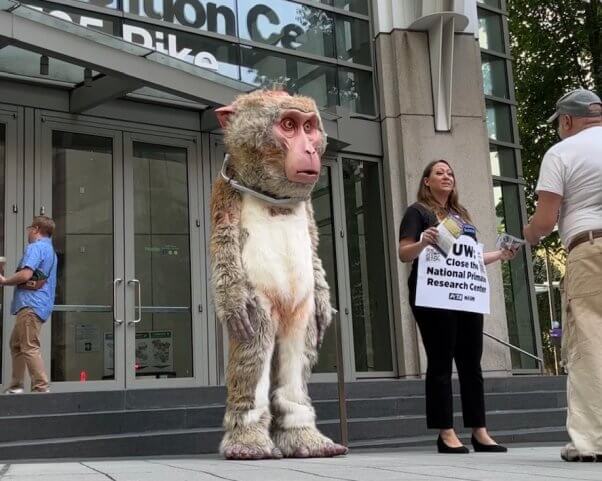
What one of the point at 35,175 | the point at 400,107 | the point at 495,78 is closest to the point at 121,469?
the point at 35,175

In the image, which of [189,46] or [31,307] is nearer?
[31,307]

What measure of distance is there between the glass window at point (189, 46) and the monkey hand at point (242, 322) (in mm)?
5922

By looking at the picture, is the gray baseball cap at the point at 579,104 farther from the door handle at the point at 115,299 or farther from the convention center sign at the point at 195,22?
the convention center sign at the point at 195,22

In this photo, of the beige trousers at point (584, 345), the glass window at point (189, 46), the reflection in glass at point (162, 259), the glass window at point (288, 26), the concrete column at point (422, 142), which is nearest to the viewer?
the beige trousers at point (584, 345)

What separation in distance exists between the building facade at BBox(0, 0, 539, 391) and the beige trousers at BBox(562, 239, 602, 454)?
4445mm

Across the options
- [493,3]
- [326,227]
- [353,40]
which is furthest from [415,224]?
[493,3]

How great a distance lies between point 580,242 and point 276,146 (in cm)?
180

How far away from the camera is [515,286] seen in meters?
12.3

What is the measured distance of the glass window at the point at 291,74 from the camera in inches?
421

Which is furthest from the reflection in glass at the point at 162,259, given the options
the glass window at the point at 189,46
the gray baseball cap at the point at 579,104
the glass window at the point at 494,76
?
the gray baseball cap at the point at 579,104

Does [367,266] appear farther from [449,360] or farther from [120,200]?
[449,360]

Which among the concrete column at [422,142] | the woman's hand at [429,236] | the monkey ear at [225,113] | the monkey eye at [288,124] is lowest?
the woman's hand at [429,236]

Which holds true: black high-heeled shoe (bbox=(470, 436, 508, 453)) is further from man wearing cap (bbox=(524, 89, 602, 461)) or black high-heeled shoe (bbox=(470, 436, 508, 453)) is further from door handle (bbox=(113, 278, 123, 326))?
door handle (bbox=(113, 278, 123, 326))

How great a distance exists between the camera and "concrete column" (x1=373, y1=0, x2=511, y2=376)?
439 inches
